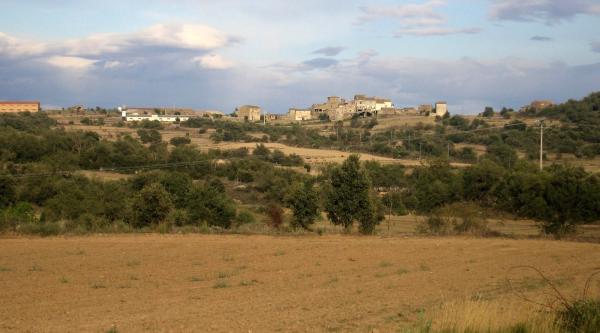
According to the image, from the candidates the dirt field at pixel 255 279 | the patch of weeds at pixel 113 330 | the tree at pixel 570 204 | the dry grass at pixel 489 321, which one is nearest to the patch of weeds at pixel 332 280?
the dirt field at pixel 255 279

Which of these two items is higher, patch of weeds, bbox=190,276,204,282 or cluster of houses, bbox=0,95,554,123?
cluster of houses, bbox=0,95,554,123

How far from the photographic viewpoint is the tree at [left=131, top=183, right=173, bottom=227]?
32.9m

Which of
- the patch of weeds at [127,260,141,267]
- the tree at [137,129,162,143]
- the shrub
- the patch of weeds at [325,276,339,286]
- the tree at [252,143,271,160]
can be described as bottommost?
the shrub

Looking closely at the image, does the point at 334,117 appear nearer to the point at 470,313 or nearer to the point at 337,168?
the point at 337,168

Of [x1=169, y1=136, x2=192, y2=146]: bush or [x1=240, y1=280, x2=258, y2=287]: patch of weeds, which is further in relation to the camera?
[x1=169, y1=136, x2=192, y2=146]: bush

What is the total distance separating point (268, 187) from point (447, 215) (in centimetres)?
2236

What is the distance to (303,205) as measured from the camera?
3319cm

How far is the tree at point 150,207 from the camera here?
32938 mm

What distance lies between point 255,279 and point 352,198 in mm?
15515

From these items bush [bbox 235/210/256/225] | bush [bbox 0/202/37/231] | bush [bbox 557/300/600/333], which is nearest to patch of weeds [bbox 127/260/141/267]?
bush [bbox 0/202/37/231]

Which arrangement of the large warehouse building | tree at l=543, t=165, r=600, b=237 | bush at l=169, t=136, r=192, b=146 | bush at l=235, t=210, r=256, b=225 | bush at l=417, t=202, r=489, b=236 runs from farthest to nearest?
A: the large warehouse building, bush at l=169, t=136, r=192, b=146, bush at l=235, t=210, r=256, b=225, tree at l=543, t=165, r=600, b=237, bush at l=417, t=202, r=489, b=236

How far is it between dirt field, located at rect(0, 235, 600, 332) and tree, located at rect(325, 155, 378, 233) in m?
3.26

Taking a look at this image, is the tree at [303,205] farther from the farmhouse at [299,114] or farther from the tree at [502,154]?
the farmhouse at [299,114]

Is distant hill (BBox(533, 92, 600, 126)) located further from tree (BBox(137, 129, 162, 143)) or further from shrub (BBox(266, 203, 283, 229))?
tree (BBox(137, 129, 162, 143))
